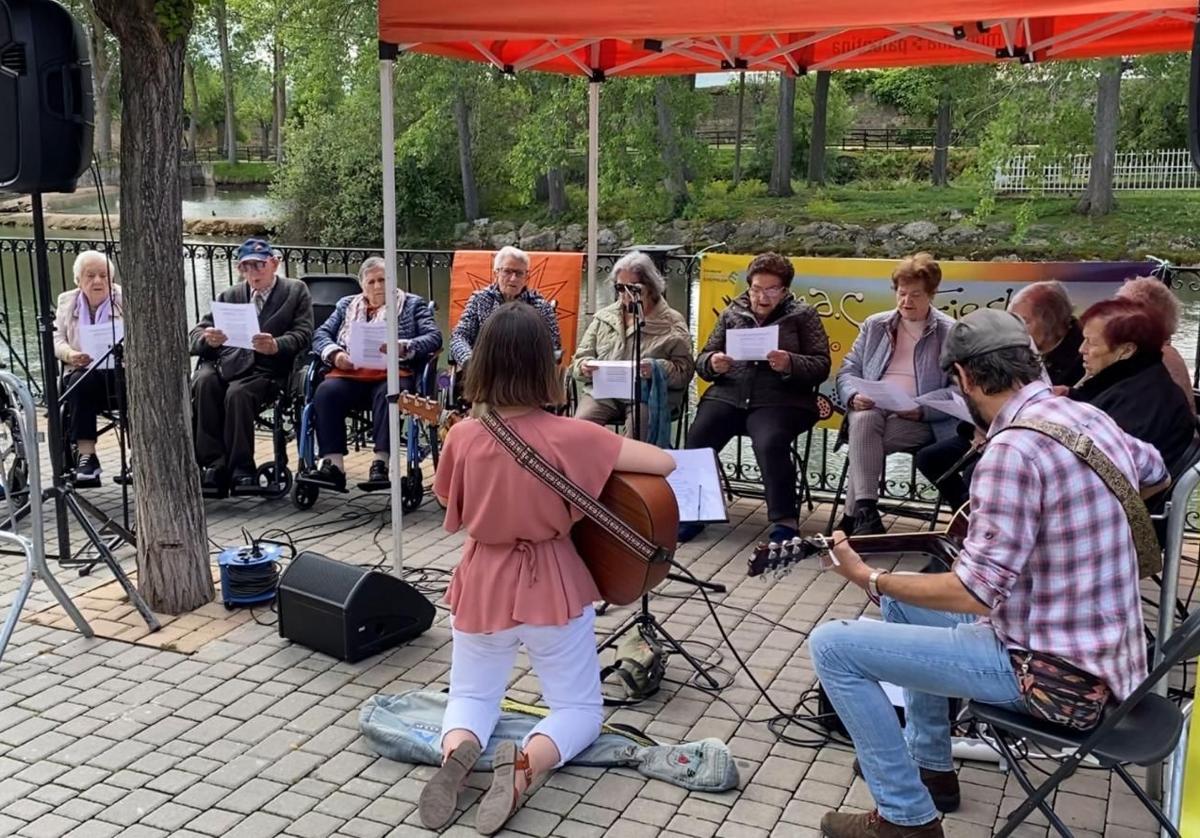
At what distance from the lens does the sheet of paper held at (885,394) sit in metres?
5.56

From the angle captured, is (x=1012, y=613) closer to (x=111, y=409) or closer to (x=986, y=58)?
(x=986, y=58)

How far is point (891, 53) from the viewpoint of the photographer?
23.7 feet

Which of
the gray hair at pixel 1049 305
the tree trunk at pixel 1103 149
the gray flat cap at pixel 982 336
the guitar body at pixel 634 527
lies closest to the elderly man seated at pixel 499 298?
the gray hair at pixel 1049 305

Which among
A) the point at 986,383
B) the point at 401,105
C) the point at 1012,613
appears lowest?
the point at 1012,613

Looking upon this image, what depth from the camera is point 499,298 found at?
666 cm

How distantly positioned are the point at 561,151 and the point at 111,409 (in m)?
20.2

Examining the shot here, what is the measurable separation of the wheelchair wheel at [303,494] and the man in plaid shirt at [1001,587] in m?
4.22

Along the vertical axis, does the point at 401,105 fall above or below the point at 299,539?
above

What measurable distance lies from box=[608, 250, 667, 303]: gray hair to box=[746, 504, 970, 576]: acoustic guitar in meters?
3.19

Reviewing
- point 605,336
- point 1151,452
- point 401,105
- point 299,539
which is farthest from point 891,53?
point 401,105

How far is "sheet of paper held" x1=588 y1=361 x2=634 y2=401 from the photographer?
6094mm

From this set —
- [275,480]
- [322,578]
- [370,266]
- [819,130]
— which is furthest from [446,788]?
[819,130]

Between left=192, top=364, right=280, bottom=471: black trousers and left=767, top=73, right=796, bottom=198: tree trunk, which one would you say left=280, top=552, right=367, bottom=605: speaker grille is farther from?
left=767, top=73, right=796, bottom=198: tree trunk

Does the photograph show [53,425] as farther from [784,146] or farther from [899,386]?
[784,146]
